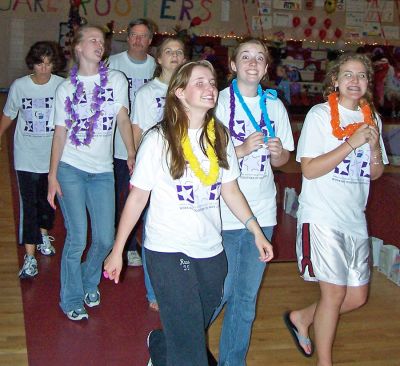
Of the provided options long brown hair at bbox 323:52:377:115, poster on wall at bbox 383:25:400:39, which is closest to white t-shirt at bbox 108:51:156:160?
long brown hair at bbox 323:52:377:115

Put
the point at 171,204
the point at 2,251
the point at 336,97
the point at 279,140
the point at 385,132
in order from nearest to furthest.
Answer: the point at 171,204
the point at 279,140
the point at 336,97
the point at 2,251
the point at 385,132

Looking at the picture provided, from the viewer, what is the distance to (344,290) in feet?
10.3

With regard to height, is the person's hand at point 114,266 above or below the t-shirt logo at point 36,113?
below

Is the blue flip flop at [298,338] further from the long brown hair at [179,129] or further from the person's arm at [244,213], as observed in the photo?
the long brown hair at [179,129]

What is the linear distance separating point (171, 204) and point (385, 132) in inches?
318

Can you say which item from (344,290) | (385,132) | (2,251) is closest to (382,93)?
(385,132)

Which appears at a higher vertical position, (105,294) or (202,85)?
(202,85)

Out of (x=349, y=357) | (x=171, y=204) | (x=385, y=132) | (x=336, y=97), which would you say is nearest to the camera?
(x=171, y=204)

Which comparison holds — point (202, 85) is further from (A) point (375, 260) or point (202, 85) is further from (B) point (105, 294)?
(A) point (375, 260)

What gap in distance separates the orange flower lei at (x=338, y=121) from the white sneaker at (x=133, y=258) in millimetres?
2213

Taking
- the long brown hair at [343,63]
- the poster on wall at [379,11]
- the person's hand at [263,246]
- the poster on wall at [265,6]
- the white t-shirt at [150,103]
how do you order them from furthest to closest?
the poster on wall at [379,11]
the poster on wall at [265,6]
the white t-shirt at [150,103]
the long brown hair at [343,63]
the person's hand at [263,246]

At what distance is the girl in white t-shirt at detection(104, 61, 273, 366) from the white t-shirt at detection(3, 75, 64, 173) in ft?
6.56

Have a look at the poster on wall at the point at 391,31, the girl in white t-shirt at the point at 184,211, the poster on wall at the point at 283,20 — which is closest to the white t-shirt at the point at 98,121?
the girl in white t-shirt at the point at 184,211

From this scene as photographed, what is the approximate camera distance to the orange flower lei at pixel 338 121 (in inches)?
120
